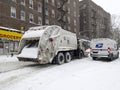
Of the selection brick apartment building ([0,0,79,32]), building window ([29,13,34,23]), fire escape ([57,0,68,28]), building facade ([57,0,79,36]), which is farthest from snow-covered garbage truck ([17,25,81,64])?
building facade ([57,0,79,36])

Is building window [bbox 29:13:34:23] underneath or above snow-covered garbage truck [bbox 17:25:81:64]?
above

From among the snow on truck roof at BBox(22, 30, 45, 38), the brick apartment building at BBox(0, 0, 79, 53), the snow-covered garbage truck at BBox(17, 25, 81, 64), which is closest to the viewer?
the snow-covered garbage truck at BBox(17, 25, 81, 64)

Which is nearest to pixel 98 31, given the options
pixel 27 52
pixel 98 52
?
pixel 98 52

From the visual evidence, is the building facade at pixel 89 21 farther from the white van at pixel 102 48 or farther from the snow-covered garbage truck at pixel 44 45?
the snow-covered garbage truck at pixel 44 45

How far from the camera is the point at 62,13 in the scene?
43125 millimetres

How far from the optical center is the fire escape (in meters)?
41.8

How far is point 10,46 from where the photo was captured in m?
27.1

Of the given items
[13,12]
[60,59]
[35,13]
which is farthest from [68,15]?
[60,59]

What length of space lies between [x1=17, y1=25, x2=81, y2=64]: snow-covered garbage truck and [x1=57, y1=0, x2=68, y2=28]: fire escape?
26.1 meters

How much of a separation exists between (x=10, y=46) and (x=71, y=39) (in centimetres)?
1276

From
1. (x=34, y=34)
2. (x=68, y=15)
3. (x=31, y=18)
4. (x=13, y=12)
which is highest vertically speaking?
(x=68, y=15)

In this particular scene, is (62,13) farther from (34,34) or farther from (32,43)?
(34,34)

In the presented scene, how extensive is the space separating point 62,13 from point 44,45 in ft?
102

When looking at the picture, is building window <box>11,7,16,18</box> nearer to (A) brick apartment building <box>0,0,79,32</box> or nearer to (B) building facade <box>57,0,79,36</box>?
(A) brick apartment building <box>0,0,79,32</box>
